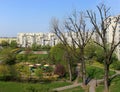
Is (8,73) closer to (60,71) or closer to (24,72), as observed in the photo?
(24,72)

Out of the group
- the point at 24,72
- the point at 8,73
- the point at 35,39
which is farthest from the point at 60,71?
the point at 35,39

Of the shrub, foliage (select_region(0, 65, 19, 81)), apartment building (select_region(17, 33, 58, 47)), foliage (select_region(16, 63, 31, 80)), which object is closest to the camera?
foliage (select_region(0, 65, 19, 81))

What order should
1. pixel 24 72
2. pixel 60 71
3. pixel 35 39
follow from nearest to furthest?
pixel 24 72, pixel 60 71, pixel 35 39

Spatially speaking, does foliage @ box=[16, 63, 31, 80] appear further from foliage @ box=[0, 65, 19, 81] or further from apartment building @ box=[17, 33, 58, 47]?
apartment building @ box=[17, 33, 58, 47]

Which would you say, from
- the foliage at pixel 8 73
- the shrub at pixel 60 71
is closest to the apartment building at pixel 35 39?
the shrub at pixel 60 71

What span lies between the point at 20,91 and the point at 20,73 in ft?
25.6

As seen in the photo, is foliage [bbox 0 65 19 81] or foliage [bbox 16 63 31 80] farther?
foliage [bbox 16 63 31 80]

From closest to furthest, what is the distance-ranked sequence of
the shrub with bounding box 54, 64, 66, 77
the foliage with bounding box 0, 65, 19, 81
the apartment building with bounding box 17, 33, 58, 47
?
the foliage with bounding box 0, 65, 19, 81, the shrub with bounding box 54, 64, 66, 77, the apartment building with bounding box 17, 33, 58, 47

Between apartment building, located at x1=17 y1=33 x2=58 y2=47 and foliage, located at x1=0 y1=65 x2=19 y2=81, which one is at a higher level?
apartment building, located at x1=17 y1=33 x2=58 y2=47

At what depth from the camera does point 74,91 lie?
22750mm

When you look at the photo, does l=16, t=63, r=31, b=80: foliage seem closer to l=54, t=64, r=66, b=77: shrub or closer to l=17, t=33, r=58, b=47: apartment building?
l=54, t=64, r=66, b=77: shrub

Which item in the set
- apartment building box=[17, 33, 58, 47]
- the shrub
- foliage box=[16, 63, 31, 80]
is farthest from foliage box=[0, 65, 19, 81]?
apartment building box=[17, 33, 58, 47]

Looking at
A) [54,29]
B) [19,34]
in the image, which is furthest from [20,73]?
[19,34]

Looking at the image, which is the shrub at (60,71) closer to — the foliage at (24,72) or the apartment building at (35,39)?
the foliage at (24,72)
